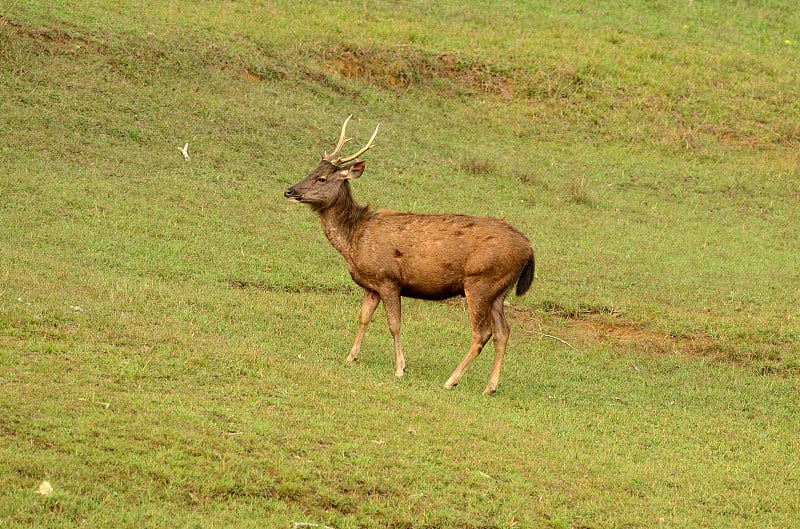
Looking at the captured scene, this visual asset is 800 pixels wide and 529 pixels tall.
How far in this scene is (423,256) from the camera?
11.1 m

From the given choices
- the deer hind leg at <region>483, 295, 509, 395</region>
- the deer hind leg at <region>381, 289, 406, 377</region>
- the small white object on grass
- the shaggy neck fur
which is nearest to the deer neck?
the shaggy neck fur

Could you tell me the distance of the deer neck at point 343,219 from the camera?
11555 mm

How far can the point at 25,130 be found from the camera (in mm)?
17266

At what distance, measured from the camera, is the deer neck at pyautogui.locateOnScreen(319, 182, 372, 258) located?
37.9ft

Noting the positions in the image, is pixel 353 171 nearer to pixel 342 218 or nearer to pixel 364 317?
pixel 342 218

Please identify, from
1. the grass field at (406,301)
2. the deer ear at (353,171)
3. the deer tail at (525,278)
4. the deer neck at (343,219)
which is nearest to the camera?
the grass field at (406,301)

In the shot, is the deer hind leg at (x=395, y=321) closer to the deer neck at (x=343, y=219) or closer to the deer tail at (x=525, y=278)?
the deer neck at (x=343, y=219)

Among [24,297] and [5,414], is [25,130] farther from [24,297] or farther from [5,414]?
[5,414]

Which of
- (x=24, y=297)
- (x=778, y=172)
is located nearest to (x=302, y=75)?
(x=778, y=172)

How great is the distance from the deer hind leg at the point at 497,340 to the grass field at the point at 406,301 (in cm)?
14

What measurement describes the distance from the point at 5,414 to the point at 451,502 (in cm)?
323

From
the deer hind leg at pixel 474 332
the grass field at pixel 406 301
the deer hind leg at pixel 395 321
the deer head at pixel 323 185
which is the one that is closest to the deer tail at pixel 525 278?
the deer hind leg at pixel 474 332

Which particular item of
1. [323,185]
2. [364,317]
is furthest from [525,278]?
[323,185]

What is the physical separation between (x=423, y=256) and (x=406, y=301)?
3.42m
